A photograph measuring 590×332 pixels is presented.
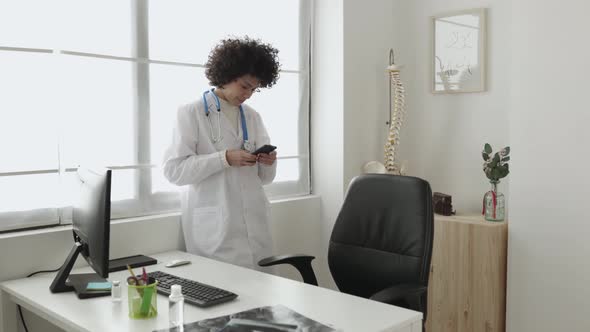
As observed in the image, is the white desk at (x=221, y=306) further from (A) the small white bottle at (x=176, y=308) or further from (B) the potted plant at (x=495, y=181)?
(B) the potted plant at (x=495, y=181)

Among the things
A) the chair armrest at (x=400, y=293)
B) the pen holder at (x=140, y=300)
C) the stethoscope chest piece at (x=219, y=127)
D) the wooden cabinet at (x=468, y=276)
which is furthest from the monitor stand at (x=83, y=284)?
the wooden cabinet at (x=468, y=276)

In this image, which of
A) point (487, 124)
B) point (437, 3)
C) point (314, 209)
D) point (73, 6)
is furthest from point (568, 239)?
point (73, 6)

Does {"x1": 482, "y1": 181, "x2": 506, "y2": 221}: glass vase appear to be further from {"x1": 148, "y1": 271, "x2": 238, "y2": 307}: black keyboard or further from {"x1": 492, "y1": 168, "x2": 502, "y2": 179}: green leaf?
{"x1": 148, "y1": 271, "x2": 238, "y2": 307}: black keyboard

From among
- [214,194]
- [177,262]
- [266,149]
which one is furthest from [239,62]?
[177,262]

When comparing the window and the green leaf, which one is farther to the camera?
the green leaf

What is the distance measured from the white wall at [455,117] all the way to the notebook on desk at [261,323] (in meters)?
2.05

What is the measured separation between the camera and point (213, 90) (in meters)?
2.86

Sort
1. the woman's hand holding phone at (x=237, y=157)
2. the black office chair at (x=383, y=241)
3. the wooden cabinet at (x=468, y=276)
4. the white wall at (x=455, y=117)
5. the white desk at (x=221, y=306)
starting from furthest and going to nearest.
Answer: the white wall at (x=455, y=117), the wooden cabinet at (x=468, y=276), the woman's hand holding phone at (x=237, y=157), the black office chair at (x=383, y=241), the white desk at (x=221, y=306)

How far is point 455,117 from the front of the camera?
3.62 metres

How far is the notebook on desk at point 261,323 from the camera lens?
168 centimetres

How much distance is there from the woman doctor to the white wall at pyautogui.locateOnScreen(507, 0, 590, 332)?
1.25 metres

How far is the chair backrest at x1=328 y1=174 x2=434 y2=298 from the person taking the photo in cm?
231

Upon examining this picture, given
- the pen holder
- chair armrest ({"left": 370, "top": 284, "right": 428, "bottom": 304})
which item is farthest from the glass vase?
the pen holder

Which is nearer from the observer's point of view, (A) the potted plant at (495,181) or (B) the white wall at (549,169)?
(B) the white wall at (549,169)
